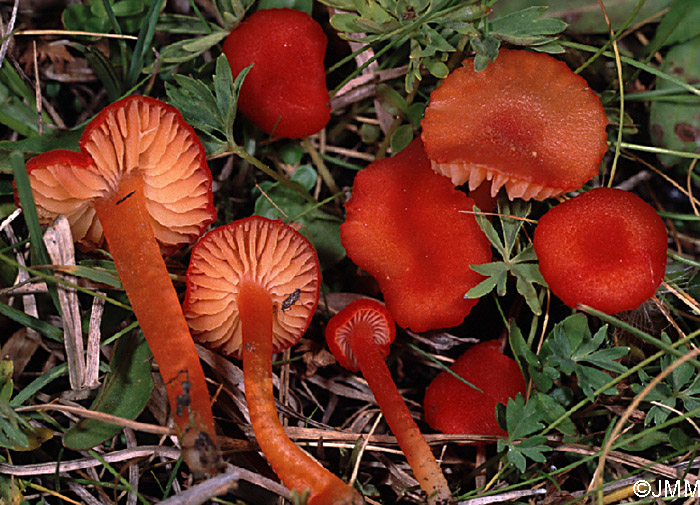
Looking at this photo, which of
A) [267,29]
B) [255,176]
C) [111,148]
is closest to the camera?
[111,148]

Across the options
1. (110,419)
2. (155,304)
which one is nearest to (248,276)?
(155,304)

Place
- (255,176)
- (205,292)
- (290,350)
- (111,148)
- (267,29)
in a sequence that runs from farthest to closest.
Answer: (255,176) < (290,350) < (267,29) < (205,292) < (111,148)

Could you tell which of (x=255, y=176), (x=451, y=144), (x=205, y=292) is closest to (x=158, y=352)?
(x=205, y=292)

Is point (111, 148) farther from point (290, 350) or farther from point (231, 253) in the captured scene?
point (290, 350)

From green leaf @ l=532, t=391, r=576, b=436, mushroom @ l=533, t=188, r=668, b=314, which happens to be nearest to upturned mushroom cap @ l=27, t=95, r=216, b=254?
mushroom @ l=533, t=188, r=668, b=314

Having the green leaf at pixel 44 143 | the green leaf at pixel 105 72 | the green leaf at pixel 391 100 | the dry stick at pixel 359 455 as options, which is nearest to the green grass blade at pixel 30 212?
the green leaf at pixel 44 143

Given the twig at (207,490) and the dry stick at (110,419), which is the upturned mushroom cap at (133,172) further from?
the twig at (207,490)
